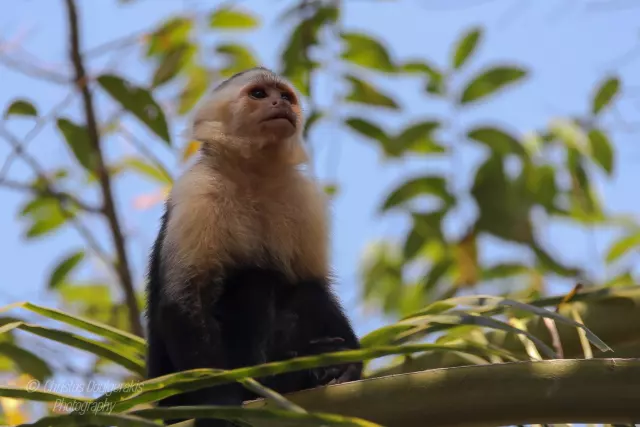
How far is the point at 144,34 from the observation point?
406cm

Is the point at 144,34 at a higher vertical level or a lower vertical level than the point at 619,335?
higher

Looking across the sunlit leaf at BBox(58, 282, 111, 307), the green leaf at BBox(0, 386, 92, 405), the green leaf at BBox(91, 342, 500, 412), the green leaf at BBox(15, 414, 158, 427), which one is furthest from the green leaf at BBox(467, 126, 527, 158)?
the green leaf at BBox(15, 414, 158, 427)

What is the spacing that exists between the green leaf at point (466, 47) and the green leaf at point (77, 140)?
67.3 inches

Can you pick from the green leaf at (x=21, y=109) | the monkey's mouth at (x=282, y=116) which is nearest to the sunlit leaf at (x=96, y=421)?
the monkey's mouth at (x=282, y=116)

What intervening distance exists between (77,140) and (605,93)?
7.37 feet

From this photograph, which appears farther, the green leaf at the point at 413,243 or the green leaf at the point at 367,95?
the green leaf at the point at 413,243

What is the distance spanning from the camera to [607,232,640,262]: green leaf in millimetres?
3502

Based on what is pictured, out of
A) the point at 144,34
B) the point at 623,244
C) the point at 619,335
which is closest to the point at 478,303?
the point at 619,335

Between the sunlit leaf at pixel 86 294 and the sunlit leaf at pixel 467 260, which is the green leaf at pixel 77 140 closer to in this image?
the sunlit leaf at pixel 86 294

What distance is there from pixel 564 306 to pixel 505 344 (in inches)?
8.2

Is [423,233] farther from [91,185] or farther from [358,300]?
[91,185]

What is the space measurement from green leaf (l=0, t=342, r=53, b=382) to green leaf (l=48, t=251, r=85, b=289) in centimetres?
121

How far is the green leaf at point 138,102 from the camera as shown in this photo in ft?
10.3

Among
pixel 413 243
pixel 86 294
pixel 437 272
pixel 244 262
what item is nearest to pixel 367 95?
pixel 413 243
